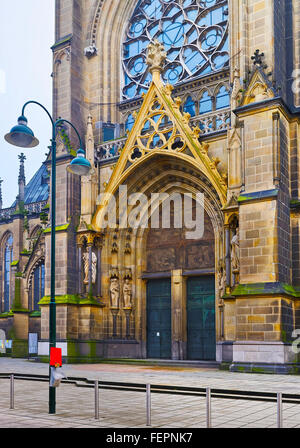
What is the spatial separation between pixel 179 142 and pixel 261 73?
16.3 feet

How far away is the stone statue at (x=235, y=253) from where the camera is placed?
20.5m

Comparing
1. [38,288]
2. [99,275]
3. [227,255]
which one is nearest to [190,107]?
[227,255]

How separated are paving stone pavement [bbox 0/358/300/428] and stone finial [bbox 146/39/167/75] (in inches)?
525

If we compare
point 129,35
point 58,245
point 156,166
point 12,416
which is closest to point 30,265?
point 58,245

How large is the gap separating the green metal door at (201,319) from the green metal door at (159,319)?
99 cm

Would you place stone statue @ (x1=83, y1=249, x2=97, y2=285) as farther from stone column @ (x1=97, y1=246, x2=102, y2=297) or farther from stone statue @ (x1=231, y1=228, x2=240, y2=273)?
stone statue @ (x1=231, y1=228, x2=240, y2=273)

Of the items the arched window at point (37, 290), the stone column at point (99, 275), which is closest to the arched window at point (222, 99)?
the stone column at point (99, 275)

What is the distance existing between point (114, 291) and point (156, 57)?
32.7 ft

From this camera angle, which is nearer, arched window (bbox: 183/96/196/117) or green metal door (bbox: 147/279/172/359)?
green metal door (bbox: 147/279/172/359)

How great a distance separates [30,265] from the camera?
3159cm

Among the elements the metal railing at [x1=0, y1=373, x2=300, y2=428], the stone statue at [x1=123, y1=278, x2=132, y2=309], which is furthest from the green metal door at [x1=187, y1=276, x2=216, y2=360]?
the metal railing at [x1=0, y1=373, x2=300, y2=428]

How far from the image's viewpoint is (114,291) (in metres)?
25.2

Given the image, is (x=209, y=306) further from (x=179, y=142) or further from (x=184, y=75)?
(x=184, y=75)

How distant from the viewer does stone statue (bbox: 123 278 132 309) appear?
25.1 meters
